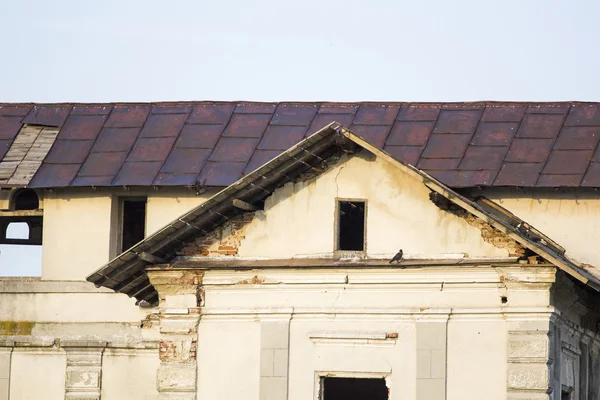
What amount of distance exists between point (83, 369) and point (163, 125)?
4.32 m

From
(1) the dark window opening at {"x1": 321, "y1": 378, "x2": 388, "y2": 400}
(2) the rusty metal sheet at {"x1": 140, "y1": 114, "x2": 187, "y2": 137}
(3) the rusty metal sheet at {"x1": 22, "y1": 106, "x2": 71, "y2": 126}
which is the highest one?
(3) the rusty metal sheet at {"x1": 22, "y1": 106, "x2": 71, "y2": 126}

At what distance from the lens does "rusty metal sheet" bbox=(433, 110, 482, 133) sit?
24.8 m

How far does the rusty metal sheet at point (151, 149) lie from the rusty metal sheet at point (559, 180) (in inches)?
244

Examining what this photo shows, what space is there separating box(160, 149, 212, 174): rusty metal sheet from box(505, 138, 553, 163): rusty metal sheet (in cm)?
494

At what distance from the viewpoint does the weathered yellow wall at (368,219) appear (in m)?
19.9

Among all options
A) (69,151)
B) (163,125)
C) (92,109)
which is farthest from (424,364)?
(92,109)

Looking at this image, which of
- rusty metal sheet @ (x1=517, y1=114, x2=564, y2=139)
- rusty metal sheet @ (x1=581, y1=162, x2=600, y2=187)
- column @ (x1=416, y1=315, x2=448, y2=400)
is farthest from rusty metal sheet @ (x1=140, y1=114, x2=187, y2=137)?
column @ (x1=416, y1=315, x2=448, y2=400)

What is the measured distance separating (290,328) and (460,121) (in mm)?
6184

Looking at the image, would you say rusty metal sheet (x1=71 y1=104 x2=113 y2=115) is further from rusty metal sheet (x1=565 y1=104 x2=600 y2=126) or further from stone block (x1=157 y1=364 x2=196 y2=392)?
rusty metal sheet (x1=565 y1=104 x2=600 y2=126)

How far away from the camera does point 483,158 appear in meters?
24.1

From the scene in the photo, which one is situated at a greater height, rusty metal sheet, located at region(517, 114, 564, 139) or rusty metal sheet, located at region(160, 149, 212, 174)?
rusty metal sheet, located at region(517, 114, 564, 139)

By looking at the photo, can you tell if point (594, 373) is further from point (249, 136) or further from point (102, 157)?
point (102, 157)

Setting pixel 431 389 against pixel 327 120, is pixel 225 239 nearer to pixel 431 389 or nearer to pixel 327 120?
pixel 431 389

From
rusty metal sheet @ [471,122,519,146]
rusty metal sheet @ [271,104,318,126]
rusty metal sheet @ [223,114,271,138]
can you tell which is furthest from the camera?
rusty metal sheet @ [271,104,318,126]
